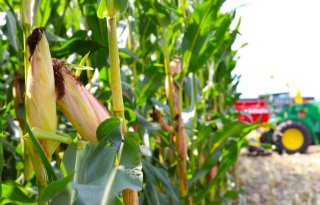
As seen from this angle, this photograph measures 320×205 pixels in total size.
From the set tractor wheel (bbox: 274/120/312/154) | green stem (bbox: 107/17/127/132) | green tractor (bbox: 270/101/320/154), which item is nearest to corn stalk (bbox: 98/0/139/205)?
green stem (bbox: 107/17/127/132)

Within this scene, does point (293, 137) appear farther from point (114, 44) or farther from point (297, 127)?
point (114, 44)

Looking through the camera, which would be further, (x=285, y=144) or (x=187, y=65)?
(x=285, y=144)

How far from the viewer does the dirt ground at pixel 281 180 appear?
10.4ft

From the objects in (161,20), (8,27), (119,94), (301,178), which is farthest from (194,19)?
(301,178)

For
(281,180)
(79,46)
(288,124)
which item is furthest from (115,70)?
(288,124)

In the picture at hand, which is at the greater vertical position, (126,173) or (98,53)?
(98,53)

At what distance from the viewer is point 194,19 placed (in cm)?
117

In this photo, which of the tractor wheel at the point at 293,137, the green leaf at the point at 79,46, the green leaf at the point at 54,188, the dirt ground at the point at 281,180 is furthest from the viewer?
the tractor wheel at the point at 293,137

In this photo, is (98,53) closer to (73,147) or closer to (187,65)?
(187,65)

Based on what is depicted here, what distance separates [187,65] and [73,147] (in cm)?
79

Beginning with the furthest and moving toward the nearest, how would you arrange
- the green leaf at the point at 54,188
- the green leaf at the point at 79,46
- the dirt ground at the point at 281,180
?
1. the dirt ground at the point at 281,180
2. the green leaf at the point at 79,46
3. the green leaf at the point at 54,188

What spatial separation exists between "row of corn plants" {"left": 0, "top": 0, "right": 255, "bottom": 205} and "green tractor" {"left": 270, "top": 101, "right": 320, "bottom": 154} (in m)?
4.01

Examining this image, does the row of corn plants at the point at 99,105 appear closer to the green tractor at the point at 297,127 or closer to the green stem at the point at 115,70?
the green stem at the point at 115,70

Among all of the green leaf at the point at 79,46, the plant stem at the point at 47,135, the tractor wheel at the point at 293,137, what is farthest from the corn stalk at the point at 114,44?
the tractor wheel at the point at 293,137
